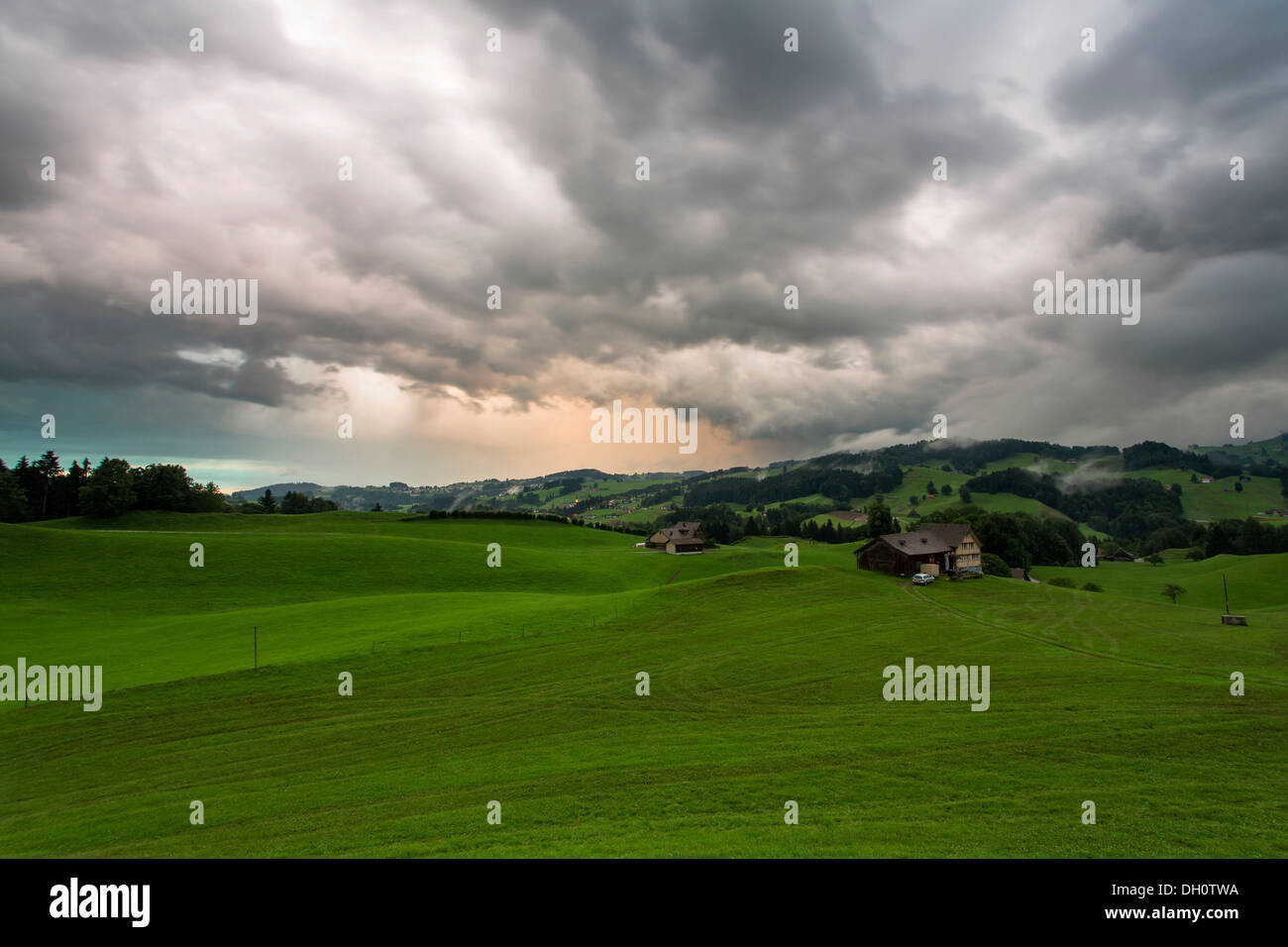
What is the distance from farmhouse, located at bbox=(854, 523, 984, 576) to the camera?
206ft

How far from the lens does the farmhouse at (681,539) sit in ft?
347

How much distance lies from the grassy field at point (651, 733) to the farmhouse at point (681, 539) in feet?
185

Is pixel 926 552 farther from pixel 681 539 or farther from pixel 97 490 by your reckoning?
pixel 97 490

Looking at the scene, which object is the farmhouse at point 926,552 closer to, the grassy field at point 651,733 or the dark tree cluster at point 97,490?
the grassy field at point 651,733

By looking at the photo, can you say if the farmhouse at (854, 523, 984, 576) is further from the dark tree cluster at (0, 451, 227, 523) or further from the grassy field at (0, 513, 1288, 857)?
the dark tree cluster at (0, 451, 227, 523)

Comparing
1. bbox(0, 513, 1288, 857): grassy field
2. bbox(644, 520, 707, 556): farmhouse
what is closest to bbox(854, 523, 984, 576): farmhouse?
Result: bbox(0, 513, 1288, 857): grassy field

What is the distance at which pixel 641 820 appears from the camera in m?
14.5

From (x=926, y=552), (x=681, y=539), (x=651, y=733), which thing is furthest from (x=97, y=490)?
(x=926, y=552)

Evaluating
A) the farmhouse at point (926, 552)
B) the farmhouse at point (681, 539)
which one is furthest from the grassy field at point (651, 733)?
the farmhouse at point (681, 539)

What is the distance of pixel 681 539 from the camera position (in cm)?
10612

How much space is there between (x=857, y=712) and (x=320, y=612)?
43.1 m

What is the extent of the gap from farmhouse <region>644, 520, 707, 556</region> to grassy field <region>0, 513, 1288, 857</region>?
2222 inches

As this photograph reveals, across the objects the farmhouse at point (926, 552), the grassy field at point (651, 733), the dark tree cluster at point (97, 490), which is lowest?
the grassy field at point (651, 733)
